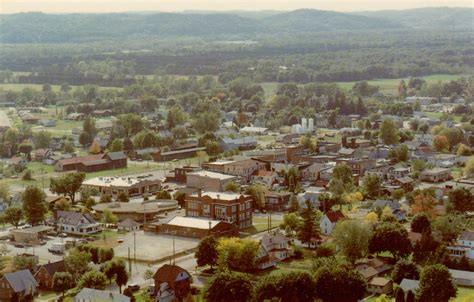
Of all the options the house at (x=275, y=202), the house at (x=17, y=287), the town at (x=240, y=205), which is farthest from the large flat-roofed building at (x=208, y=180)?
the house at (x=17, y=287)

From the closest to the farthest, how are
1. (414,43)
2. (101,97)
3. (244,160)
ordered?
(244,160) < (101,97) < (414,43)

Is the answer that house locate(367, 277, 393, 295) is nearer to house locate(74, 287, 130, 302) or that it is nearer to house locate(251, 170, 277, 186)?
house locate(74, 287, 130, 302)

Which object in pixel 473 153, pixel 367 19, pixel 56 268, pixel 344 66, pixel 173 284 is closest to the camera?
pixel 173 284

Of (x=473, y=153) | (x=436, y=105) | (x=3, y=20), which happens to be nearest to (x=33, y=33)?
(x=3, y=20)

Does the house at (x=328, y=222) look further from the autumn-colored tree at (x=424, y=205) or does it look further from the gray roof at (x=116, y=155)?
the gray roof at (x=116, y=155)

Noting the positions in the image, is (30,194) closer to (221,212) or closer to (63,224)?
(63,224)

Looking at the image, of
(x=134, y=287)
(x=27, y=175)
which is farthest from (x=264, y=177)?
(x=134, y=287)

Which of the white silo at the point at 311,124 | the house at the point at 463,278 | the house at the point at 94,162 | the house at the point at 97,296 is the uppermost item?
the house at the point at 97,296
